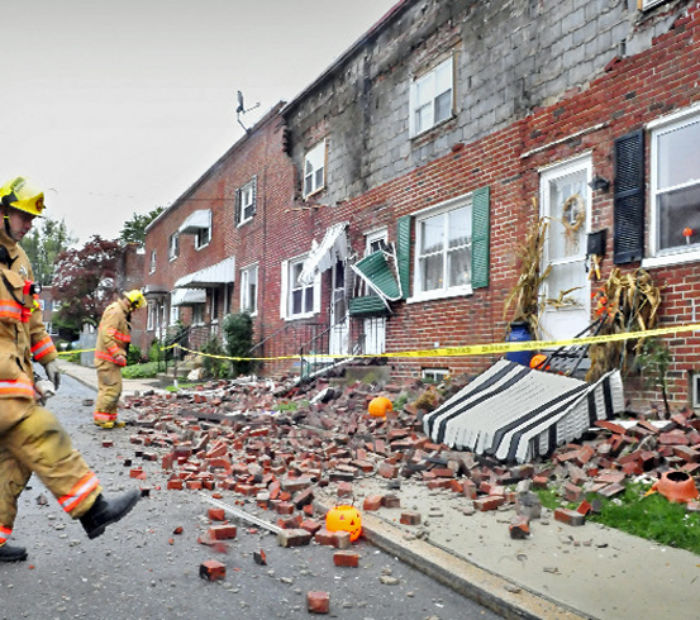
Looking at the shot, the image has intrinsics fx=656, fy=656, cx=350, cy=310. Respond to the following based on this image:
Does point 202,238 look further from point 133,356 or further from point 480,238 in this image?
point 480,238

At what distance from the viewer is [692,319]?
6750 mm

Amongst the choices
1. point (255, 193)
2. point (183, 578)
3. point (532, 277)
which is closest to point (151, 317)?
point (255, 193)

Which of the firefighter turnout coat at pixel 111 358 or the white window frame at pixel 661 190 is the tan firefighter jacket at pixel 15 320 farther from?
the white window frame at pixel 661 190

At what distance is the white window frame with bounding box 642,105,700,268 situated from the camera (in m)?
6.93

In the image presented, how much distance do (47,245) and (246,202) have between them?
55007 mm

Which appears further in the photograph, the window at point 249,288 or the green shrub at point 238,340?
the window at point 249,288

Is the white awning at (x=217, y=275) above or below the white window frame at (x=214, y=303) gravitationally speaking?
above

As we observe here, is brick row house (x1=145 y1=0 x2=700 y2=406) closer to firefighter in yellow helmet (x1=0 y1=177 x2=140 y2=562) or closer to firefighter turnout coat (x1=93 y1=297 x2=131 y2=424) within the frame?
firefighter turnout coat (x1=93 y1=297 x2=131 y2=424)

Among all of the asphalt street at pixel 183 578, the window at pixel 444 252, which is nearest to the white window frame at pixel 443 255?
the window at pixel 444 252

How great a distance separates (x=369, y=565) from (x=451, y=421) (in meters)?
3.04

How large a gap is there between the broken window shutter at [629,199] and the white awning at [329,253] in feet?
22.2

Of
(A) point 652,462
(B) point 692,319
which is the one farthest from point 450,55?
(A) point 652,462

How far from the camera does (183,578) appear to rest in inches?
142

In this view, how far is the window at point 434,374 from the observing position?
412 inches
